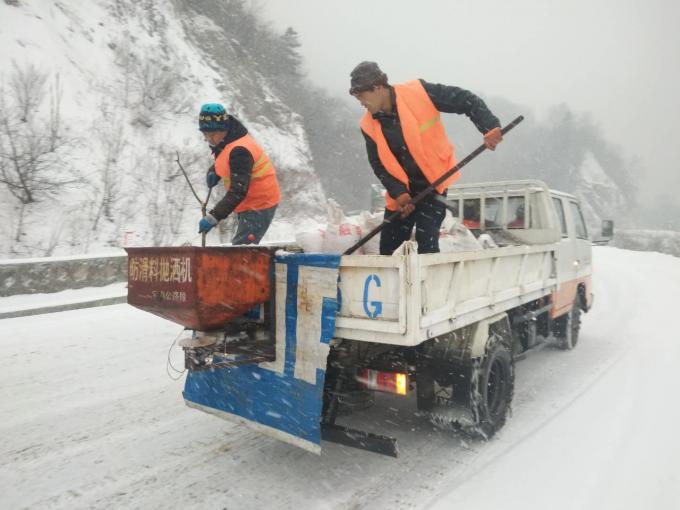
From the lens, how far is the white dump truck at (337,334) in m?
2.57

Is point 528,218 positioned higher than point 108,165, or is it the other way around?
point 108,165

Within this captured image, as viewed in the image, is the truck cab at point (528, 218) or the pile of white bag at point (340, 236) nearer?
the pile of white bag at point (340, 236)

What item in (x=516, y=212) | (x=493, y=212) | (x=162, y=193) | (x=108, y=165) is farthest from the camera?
(x=162, y=193)

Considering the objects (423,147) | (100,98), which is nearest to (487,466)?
(423,147)

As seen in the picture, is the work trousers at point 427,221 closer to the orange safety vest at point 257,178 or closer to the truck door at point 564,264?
the orange safety vest at point 257,178

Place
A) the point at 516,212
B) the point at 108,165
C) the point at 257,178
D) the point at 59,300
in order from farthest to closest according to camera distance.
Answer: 1. the point at 108,165
2. the point at 59,300
3. the point at 516,212
4. the point at 257,178

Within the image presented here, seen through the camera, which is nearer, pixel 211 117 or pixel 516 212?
pixel 211 117

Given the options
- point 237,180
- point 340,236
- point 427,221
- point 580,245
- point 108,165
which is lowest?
point 580,245

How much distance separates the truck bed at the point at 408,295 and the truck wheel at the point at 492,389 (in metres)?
0.35

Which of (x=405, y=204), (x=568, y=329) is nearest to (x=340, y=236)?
(x=405, y=204)

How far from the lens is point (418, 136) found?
10.9 ft

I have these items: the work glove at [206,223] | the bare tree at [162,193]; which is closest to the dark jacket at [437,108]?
the work glove at [206,223]

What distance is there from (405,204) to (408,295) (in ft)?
3.39

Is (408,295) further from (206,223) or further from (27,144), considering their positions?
(27,144)
